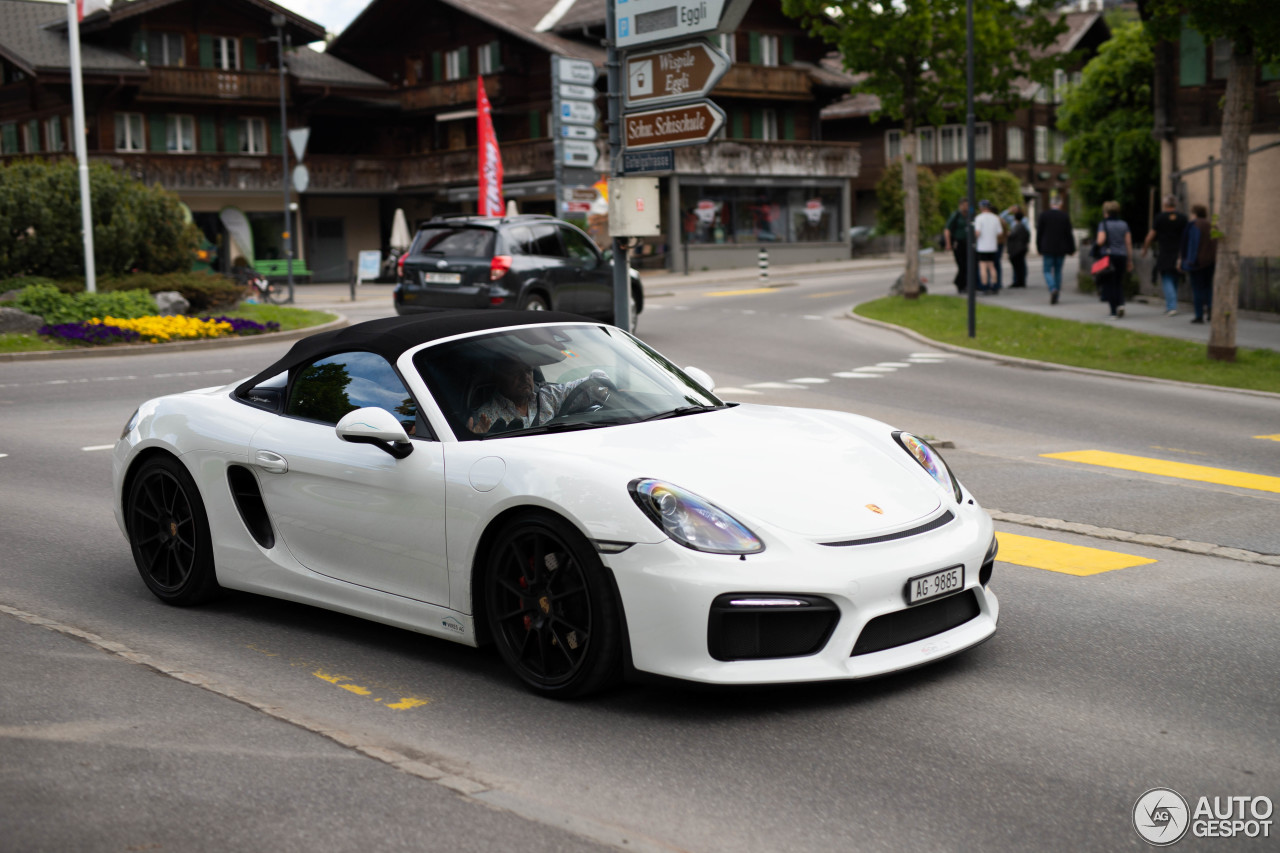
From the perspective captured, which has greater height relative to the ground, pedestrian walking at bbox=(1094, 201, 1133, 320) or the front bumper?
pedestrian walking at bbox=(1094, 201, 1133, 320)

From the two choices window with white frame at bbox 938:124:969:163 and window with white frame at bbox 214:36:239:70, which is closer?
window with white frame at bbox 214:36:239:70

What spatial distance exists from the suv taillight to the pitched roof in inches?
1296

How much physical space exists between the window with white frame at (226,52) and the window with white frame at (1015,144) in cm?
3931

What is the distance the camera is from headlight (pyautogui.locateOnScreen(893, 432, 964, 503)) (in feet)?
18.2

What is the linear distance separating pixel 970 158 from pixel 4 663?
58.6 ft

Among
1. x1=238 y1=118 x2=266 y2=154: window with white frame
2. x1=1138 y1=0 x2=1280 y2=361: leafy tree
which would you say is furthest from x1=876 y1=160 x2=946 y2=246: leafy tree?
x1=1138 y1=0 x2=1280 y2=361: leafy tree

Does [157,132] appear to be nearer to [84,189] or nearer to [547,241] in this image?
[84,189]

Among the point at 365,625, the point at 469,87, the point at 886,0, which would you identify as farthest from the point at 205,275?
the point at 469,87

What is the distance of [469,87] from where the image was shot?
53.9 meters

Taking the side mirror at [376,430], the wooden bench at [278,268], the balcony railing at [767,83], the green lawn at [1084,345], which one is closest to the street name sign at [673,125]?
the side mirror at [376,430]

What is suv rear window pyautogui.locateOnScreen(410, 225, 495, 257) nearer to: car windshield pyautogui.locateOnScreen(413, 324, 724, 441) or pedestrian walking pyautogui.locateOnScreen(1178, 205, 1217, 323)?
pedestrian walking pyautogui.locateOnScreen(1178, 205, 1217, 323)

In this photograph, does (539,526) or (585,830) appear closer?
(585,830)

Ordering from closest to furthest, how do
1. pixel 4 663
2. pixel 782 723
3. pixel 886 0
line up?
pixel 782 723
pixel 4 663
pixel 886 0

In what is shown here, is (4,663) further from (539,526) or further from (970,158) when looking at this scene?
(970,158)
